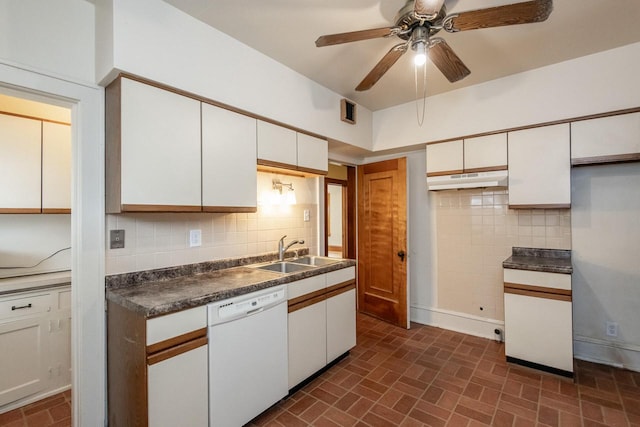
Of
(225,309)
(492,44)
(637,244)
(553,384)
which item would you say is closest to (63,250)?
(225,309)

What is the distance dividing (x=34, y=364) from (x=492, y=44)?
4.24 meters

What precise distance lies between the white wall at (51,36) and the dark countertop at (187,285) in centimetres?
127

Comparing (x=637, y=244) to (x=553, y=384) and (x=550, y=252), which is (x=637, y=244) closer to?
(x=550, y=252)

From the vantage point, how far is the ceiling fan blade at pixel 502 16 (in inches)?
53.1

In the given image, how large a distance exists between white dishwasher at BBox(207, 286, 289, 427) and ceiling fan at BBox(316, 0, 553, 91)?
1.68 metres

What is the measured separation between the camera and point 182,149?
73.8 inches

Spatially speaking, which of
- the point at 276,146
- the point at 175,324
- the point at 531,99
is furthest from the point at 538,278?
the point at 175,324

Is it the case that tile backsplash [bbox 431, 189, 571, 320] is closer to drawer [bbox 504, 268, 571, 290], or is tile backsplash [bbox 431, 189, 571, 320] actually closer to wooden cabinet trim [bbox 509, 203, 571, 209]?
wooden cabinet trim [bbox 509, 203, 571, 209]

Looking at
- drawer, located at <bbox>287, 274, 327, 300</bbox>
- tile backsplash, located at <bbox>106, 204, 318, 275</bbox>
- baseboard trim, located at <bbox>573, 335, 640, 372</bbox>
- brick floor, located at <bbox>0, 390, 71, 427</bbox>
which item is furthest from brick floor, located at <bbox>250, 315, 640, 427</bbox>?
brick floor, located at <bbox>0, 390, 71, 427</bbox>

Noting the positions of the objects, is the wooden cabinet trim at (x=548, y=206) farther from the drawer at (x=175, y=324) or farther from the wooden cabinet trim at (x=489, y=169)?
the drawer at (x=175, y=324)

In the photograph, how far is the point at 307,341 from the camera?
2.33 metres

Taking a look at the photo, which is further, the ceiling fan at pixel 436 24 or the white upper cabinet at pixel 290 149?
the white upper cabinet at pixel 290 149

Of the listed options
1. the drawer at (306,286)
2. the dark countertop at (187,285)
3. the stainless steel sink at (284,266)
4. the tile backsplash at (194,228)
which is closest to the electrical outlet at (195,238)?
the tile backsplash at (194,228)

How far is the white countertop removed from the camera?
2027mm
